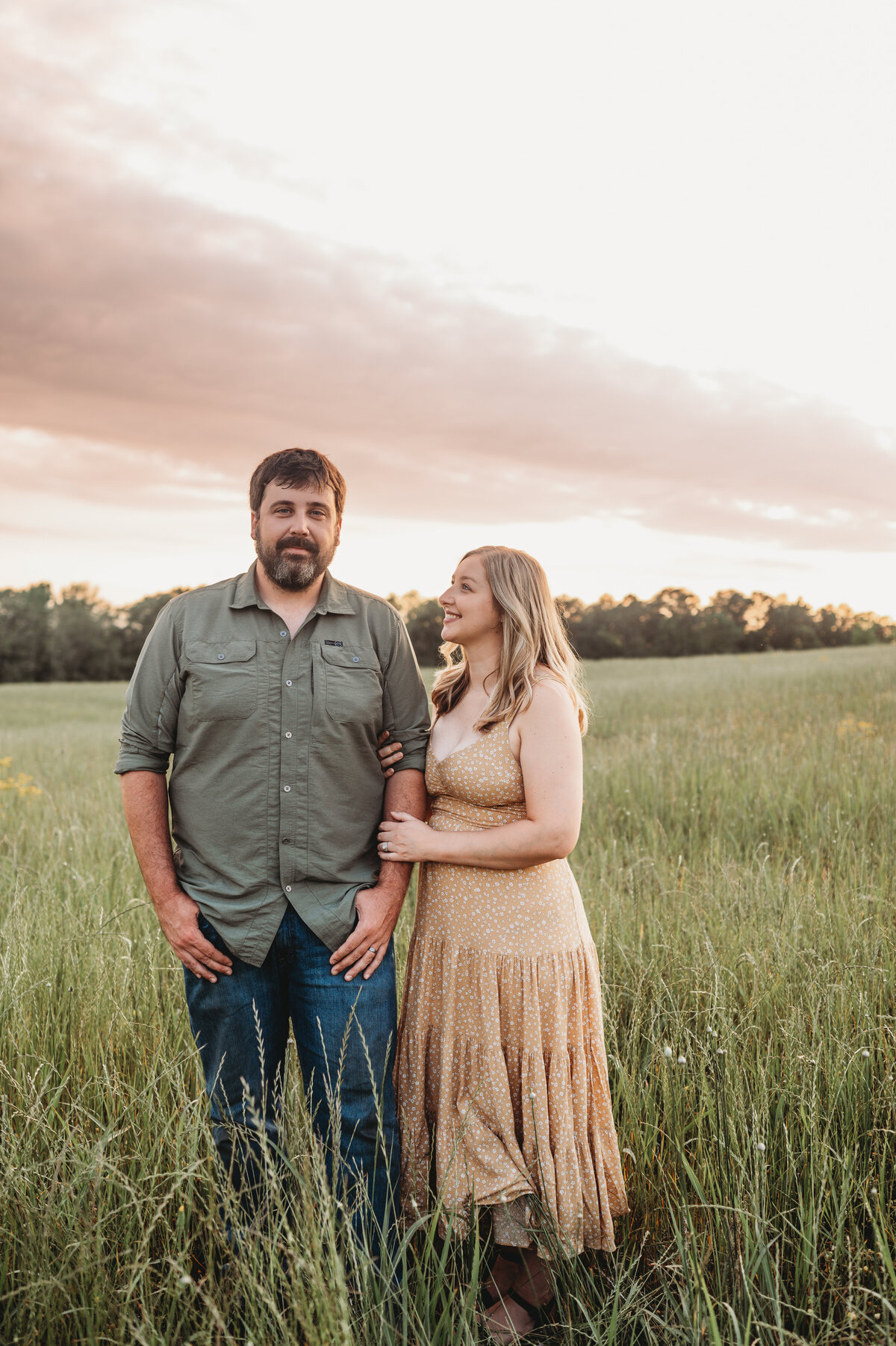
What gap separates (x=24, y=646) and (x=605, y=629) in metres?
43.2

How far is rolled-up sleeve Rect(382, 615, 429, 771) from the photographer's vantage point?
9.45 feet

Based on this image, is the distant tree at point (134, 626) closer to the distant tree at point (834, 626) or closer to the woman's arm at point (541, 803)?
the distant tree at point (834, 626)

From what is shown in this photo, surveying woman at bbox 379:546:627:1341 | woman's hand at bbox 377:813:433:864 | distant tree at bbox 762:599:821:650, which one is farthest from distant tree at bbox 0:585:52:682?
woman at bbox 379:546:627:1341

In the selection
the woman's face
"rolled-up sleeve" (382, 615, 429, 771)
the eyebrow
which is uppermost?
the eyebrow

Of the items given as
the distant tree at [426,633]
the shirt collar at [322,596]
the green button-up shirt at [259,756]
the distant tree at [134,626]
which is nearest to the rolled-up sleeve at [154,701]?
the green button-up shirt at [259,756]

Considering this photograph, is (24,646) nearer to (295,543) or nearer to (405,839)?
(295,543)

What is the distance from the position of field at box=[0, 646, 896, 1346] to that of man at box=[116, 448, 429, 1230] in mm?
210

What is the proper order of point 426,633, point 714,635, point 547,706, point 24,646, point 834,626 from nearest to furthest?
point 547,706 < point 426,633 < point 24,646 < point 714,635 < point 834,626

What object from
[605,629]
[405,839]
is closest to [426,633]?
[605,629]

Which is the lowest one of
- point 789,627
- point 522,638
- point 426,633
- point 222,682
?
point 222,682

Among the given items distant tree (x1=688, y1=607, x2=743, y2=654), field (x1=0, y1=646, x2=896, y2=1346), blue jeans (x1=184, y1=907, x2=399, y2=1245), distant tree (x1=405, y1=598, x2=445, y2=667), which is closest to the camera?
field (x1=0, y1=646, x2=896, y2=1346)

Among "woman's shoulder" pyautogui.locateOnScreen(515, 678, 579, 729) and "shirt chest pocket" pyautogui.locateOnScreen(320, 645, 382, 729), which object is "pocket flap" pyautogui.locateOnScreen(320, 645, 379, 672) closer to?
"shirt chest pocket" pyautogui.locateOnScreen(320, 645, 382, 729)

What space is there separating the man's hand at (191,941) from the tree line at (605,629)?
173 ft

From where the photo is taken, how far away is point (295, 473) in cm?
275
